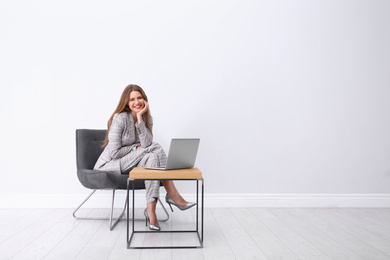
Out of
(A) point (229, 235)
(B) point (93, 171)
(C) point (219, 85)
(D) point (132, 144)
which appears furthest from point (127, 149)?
(C) point (219, 85)

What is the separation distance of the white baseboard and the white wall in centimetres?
6

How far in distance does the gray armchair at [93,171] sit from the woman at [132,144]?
0.09 m

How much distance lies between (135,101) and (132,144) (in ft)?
1.20

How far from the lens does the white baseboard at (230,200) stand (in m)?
3.39

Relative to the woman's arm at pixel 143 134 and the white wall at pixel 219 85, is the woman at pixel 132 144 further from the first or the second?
the white wall at pixel 219 85

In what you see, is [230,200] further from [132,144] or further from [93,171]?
[93,171]

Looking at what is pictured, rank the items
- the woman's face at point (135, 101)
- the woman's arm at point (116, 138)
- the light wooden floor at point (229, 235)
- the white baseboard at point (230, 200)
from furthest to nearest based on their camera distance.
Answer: the white baseboard at point (230, 200) < the woman's face at point (135, 101) < the woman's arm at point (116, 138) < the light wooden floor at point (229, 235)

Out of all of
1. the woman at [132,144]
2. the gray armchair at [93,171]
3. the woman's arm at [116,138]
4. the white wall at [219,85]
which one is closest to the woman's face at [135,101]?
the woman at [132,144]

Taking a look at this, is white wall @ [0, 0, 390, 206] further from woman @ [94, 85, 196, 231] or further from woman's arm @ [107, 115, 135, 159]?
woman's arm @ [107, 115, 135, 159]

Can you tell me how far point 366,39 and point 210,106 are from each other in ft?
6.00

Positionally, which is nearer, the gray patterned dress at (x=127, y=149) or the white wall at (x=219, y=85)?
the gray patterned dress at (x=127, y=149)

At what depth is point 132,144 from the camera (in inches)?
114

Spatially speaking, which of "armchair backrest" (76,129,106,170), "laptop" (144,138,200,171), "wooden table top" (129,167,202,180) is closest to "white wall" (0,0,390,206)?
"armchair backrest" (76,129,106,170)

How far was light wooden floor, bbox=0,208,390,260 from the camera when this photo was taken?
2070mm
